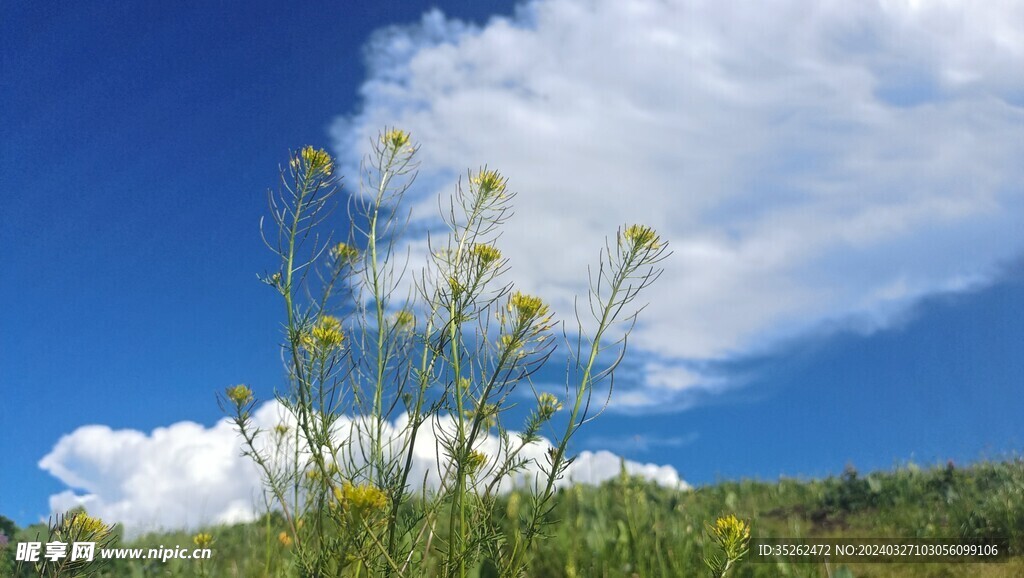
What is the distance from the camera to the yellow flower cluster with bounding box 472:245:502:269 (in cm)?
299

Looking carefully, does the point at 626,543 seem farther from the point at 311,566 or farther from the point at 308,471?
the point at 311,566

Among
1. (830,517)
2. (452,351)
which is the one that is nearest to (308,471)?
(452,351)

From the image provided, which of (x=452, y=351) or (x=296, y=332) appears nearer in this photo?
(x=452, y=351)

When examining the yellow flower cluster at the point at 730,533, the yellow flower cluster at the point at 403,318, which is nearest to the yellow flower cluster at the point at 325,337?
the yellow flower cluster at the point at 403,318

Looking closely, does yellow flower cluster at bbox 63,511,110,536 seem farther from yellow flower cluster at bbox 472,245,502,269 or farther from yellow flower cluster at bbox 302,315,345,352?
yellow flower cluster at bbox 472,245,502,269

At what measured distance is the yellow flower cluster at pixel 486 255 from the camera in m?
2.99

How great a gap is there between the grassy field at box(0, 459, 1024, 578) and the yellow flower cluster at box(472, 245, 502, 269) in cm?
133

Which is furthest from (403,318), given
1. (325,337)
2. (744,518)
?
(744,518)

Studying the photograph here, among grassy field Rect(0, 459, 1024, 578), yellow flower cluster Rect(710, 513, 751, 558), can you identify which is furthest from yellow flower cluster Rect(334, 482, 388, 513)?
yellow flower cluster Rect(710, 513, 751, 558)

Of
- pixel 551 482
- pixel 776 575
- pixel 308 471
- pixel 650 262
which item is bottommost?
pixel 776 575

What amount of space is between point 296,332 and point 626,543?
2942mm

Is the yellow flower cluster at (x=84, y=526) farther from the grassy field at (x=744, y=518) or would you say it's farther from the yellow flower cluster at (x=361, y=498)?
the grassy field at (x=744, y=518)

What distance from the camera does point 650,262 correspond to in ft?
10.4

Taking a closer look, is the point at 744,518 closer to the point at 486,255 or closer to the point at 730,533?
the point at 730,533
